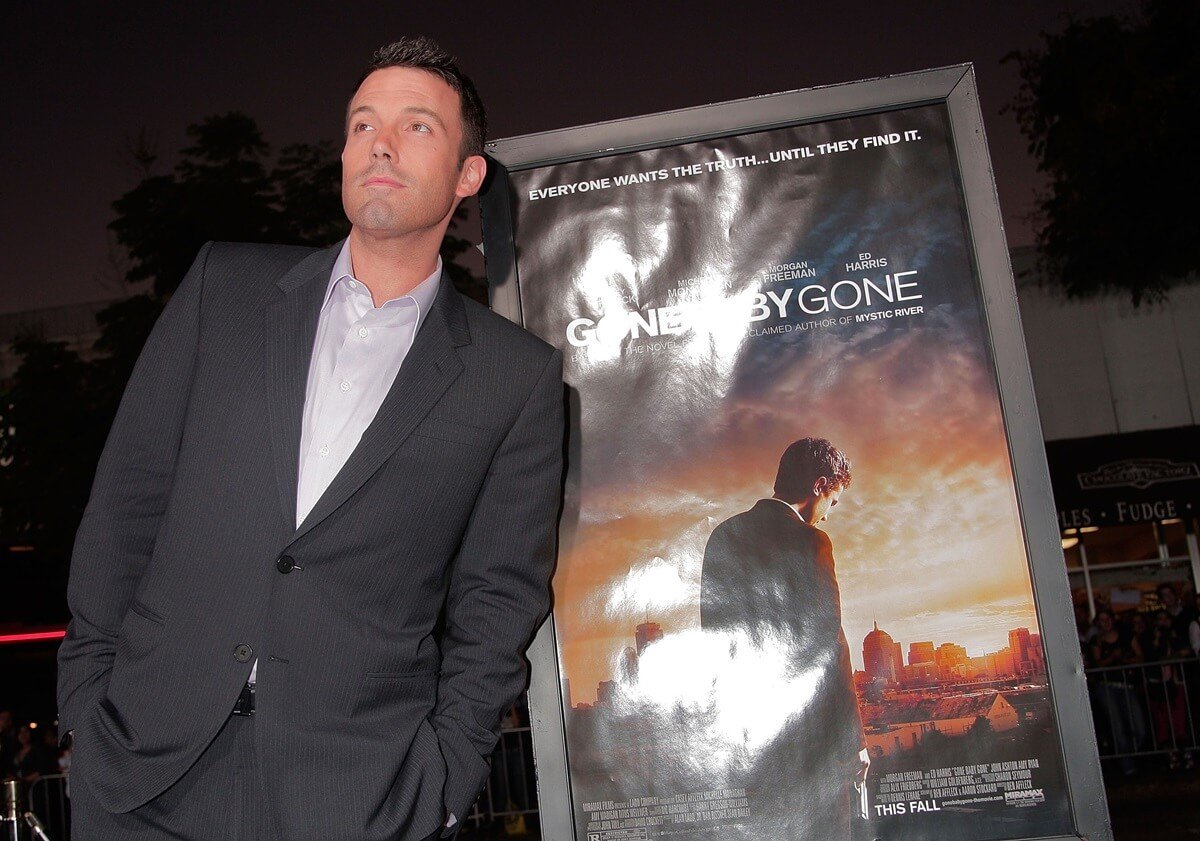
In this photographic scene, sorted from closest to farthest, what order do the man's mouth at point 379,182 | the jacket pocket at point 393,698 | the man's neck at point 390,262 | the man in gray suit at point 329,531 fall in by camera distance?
the man in gray suit at point 329,531 < the jacket pocket at point 393,698 < the man's mouth at point 379,182 < the man's neck at point 390,262

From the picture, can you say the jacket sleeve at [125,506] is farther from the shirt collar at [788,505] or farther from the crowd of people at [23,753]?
the crowd of people at [23,753]

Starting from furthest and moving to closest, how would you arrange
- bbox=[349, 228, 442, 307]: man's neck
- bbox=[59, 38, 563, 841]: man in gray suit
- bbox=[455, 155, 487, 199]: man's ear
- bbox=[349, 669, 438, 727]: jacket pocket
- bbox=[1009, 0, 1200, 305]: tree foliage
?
bbox=[1009, 0, 1200, 305]: tree foliage, bbox=[455, 155, 487, 199]: man's ear, bbox=[349, 228, 442, 307]: man's neck, bbox=[349, 669, 438, 727]: jacket pocket, bbox=[59, 38, 563, 841]: man in gray suit

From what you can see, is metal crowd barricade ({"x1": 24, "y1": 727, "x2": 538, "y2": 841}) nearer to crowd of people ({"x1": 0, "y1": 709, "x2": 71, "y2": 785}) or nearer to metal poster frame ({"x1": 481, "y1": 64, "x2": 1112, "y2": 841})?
crowd of people ({"x1": 0, "y1": 709, "x2": 71, "y2": 785})

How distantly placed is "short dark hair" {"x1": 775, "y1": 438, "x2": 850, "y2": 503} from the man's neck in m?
1.05

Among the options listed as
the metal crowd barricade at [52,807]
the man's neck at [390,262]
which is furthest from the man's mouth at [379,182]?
the metal crowd barricade at [52,807]

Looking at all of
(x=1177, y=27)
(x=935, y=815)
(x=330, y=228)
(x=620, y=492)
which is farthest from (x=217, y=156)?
(x=1177, y=27)

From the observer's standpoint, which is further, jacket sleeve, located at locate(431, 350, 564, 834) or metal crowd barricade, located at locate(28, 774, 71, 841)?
metal crowd barricade, located at locate(28, 774, 71, 841)

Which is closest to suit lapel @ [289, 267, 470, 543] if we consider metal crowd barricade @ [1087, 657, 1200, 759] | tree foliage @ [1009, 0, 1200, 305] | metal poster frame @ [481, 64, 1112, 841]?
metal poster frame @ [481, 64, 1112, 841]

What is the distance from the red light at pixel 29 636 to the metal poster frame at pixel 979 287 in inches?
609

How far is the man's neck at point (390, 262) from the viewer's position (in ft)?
8.71

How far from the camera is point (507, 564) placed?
105 inches

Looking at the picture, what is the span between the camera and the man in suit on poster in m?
2.72

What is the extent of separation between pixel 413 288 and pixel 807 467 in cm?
111

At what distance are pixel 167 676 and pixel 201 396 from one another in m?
0.61
